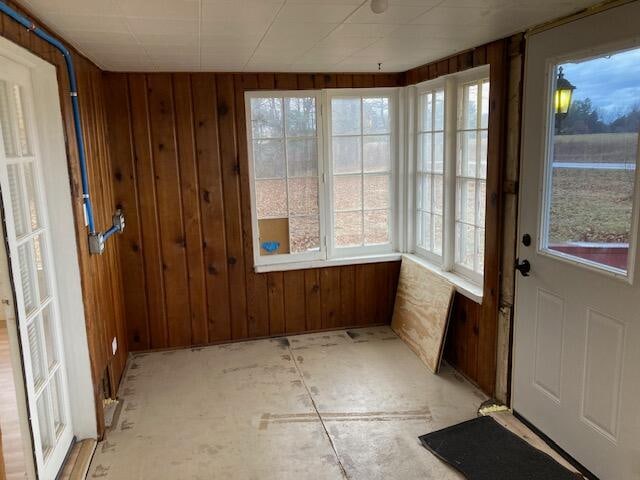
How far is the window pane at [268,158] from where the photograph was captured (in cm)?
410

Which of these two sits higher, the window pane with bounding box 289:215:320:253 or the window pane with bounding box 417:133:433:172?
the window pane with bounding box 417:133:433:172

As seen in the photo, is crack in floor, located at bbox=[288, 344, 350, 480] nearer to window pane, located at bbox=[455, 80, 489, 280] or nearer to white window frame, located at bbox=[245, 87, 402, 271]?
white window frame, located at bbox=[245, 87, 402, 271]

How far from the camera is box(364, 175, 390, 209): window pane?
4383mm

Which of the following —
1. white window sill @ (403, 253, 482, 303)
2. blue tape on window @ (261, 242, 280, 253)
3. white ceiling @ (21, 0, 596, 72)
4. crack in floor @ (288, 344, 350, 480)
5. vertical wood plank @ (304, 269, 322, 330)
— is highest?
white ceiling @ (21, 0, 596, 72)

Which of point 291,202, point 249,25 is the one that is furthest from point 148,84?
point 249,25

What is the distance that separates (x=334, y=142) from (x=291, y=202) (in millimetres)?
615

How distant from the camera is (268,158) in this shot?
413cm

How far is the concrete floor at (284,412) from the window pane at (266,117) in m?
1.73

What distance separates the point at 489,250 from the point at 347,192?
1.56 metres

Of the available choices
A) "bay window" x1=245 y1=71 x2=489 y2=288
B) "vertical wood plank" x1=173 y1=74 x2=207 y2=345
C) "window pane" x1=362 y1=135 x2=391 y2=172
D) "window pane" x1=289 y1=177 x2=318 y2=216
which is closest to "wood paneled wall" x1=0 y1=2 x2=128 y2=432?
"vertical wood plank" x1=173 y1=74 x2=207 y2=345

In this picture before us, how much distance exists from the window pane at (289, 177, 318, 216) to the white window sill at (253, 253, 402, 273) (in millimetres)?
335

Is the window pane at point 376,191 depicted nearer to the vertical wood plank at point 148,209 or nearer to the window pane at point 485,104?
the window pane at point 485,104

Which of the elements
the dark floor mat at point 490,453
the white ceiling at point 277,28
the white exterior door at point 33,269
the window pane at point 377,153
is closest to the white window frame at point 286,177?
the window pane at point 377,153

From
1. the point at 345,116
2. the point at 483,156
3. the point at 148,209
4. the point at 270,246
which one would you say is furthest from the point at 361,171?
the point at 148,209
